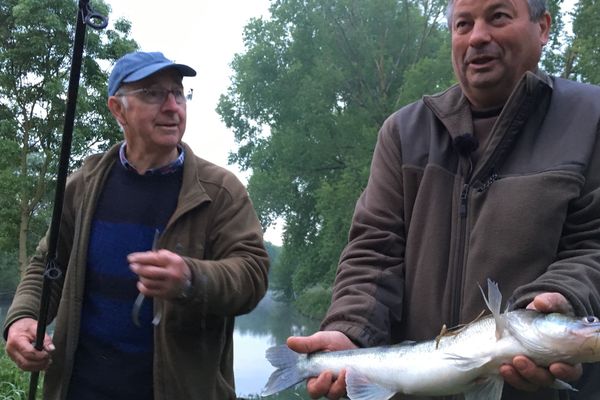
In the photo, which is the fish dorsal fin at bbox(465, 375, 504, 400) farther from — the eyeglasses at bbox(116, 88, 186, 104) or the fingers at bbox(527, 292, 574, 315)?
the eyeglasses at bbox(116, 88, 186, 104)

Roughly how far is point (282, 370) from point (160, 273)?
2.03 feet

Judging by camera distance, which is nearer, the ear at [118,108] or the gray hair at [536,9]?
the gray hair at [536,9]

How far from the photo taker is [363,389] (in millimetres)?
2498

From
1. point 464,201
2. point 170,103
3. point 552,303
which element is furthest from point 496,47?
point 170,103

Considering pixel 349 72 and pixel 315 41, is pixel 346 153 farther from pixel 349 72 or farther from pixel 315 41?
pixel 315 41

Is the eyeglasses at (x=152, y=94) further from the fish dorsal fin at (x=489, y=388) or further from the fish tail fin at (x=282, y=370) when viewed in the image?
the fish dorsal fin at (x=489, y=388)

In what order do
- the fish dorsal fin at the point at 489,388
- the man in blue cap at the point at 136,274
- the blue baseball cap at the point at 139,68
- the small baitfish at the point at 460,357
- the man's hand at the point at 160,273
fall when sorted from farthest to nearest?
the blue baseball cap at the point at 139,68 < the man in blue cap at the point at 136,274 < the man's hand at the point at 160,273 < the fish dorsal fin at the point at 489,388 < the small baitfish at the point at 460,357

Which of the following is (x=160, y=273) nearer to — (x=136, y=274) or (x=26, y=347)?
(x=136, y=274)

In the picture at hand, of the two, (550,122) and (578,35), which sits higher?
(578,35)

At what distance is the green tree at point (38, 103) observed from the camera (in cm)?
1666

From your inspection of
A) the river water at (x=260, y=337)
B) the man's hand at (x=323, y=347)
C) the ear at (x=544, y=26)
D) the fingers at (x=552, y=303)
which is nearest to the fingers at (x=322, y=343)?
the man's hand at (x=323, y=347)

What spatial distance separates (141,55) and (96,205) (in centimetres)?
78

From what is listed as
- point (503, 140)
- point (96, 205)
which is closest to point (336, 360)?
point (503, 140)

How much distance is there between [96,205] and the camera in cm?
347
